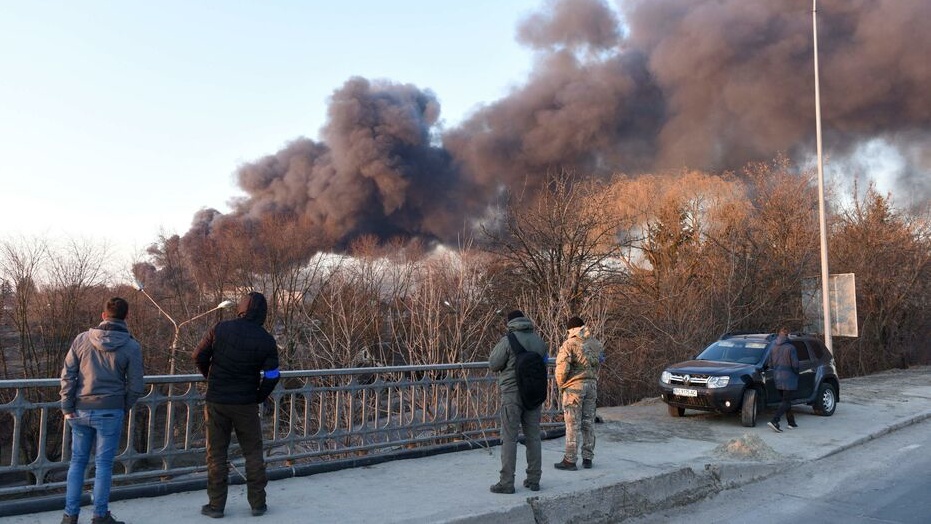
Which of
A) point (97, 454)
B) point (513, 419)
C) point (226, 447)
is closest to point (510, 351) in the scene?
point (513, 419)

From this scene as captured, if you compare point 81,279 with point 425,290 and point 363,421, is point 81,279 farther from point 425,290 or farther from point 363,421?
point 363,421

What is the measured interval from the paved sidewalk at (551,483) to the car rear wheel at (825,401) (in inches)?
43.9

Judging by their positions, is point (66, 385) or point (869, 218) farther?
point (869, 218)

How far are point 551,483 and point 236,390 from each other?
9.56ft

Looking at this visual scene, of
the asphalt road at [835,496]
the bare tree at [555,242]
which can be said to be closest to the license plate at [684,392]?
the asphalt road at [835,496]

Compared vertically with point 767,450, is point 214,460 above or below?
above

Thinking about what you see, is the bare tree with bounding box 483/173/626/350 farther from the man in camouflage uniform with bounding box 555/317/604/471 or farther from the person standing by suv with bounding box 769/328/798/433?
the man in camouflage uniform with bounding box 555/317/604/471

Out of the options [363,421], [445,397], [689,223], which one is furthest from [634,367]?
[363,421]

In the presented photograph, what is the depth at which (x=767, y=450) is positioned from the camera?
793 centimetres

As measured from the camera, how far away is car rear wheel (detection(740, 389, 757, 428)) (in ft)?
32.9

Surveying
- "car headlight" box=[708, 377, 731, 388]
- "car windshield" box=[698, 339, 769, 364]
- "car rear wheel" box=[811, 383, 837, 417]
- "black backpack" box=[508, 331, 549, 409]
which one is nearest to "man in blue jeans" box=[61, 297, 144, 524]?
"black backpack" box=[508, 331, 549, 409]

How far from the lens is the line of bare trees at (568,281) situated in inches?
537

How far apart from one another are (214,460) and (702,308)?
1682cm

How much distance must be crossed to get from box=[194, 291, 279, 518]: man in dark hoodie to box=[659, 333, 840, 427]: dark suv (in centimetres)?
738
